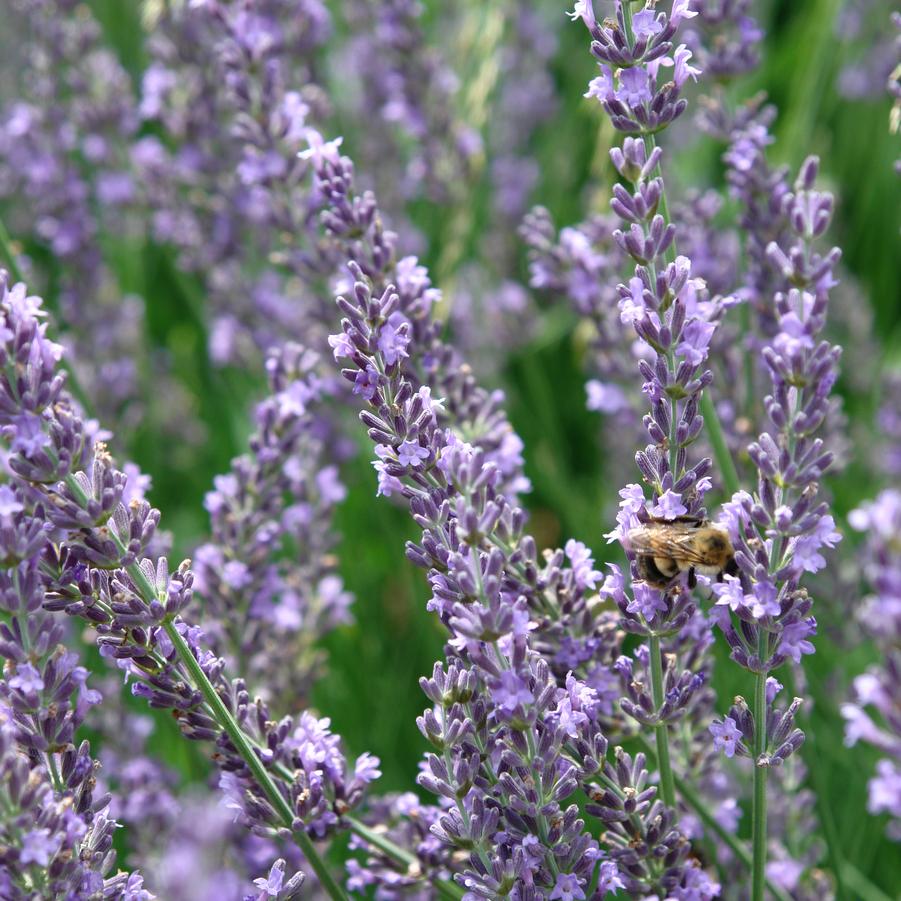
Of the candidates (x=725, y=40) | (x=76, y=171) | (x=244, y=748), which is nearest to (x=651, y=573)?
(x=244, y=748)

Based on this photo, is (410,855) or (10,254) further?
(10,254)

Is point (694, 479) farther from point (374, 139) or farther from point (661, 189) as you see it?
point (374, 139)

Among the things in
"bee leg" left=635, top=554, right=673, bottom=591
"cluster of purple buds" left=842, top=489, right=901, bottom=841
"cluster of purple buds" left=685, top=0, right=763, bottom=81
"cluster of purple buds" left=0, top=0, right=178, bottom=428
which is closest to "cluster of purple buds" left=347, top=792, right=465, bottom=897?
"bee leg" left=635, top=554, right=673, bottom=591

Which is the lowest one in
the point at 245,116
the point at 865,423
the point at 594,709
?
the point at 594,709

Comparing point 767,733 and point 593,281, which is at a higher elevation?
point 593,281

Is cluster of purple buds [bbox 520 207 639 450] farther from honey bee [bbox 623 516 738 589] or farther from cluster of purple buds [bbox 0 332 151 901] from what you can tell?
cluster of purple buds [bbox 0 332 151 901]

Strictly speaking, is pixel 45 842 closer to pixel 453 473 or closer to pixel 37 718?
pixel 37 718

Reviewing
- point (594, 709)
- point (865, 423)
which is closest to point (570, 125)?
point (865, 423)
